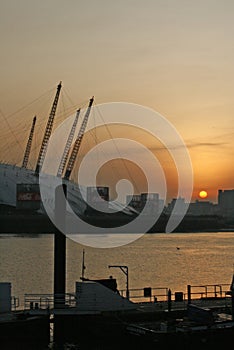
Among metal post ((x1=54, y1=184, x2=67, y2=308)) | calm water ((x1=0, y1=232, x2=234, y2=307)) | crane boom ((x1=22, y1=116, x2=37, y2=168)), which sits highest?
crane boom ((x1=22, y1=116, x2=37, y2=168))

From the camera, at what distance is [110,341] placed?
2331cm

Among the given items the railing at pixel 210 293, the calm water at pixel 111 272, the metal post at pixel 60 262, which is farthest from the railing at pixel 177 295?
the calm water at pixel 111 272

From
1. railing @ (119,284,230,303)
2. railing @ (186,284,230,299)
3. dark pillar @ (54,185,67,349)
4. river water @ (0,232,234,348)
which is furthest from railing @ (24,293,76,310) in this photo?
river water @ (0,232,234,348)

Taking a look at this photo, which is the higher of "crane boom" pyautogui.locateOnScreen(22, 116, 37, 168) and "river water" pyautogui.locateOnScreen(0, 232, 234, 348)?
"crane boom" pyautogui.locateOnScreen(22, 116, 37, 168)

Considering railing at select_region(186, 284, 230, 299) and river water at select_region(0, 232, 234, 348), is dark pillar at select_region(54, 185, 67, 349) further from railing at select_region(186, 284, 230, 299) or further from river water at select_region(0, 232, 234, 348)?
river water at select_region(0, 232, 234, 348)

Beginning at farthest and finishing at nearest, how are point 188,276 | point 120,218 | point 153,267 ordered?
point 120,218 < point 153,267 < point 188,276

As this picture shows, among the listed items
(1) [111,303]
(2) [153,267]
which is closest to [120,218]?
(2) [153,267]

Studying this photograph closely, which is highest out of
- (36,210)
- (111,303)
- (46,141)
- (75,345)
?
(46,141)

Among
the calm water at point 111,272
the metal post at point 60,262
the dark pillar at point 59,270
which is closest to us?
the dark pillar at point 59,270

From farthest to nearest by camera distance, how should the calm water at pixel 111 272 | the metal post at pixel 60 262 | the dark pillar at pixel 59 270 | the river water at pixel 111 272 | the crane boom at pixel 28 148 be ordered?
the crane boom at pixel 28 148
the calm water at pixel 111 272
the river water at pixel 111 272
the metal post at pixel 60 262
the dark pillar at pixel 59 270

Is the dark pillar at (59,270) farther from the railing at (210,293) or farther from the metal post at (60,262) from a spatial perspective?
the railing at (210,293)

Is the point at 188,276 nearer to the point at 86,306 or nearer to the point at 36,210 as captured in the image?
the point at 86,306

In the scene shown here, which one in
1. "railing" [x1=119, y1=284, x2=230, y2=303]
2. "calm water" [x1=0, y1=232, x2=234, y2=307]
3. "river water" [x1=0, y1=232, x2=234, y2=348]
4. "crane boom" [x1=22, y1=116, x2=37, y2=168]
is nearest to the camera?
"railing" [x1=119, y1=284, x2=230, y2=303]

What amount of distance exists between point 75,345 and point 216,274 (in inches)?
1395
